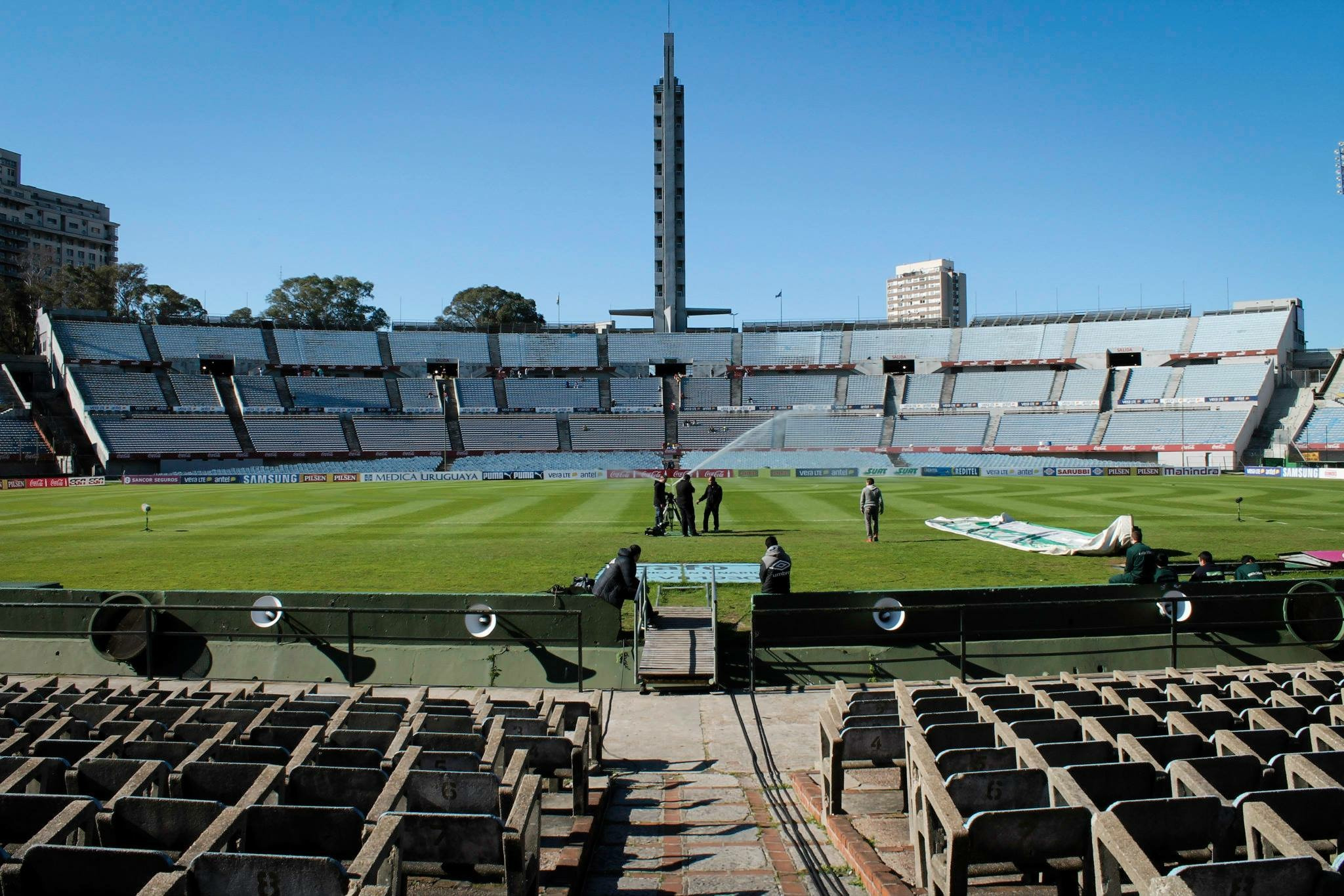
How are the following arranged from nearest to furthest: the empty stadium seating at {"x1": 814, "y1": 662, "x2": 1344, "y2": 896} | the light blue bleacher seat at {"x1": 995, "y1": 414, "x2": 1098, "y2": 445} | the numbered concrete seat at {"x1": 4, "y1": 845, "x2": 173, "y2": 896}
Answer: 1. the numbered concrete seat at {"x1": 4, "y1": 845, "x2": 173, "y2": 896}
2. the empty stadium seating at {"x1": 814, "y1": 662, "x2": 1344, "y2": 896}
3. the light blue bleacher seat at {"x1": 995, "y1": 414, "x2": 1098, "y2": 445}

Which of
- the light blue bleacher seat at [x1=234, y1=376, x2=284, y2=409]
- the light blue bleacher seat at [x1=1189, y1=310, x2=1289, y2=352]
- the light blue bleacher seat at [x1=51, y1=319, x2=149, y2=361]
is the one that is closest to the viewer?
the light blue bleacher seat at [x1=1189, y1=310, x2=1289, y2=352]

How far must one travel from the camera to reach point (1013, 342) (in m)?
79.9

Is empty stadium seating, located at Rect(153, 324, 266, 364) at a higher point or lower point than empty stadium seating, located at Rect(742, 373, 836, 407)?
higher

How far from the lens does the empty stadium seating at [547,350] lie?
84062 millimetres

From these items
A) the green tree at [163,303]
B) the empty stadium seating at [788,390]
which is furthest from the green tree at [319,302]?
the empty stadium seating at [788,390]

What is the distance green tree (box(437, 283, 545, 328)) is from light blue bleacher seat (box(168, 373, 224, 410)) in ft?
146

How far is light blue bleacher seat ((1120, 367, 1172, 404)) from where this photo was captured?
229ft

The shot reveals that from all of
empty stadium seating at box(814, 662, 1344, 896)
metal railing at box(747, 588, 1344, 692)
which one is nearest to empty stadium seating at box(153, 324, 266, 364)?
metal railing at box(747, 588, 1344, 692)

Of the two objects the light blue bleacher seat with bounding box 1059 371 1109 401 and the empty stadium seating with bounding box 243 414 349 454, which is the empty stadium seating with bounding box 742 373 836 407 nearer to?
the light blue bleacher seat with bounding box 1059 371 1109 401

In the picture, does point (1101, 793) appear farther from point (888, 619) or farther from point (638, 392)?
point (638, 392)

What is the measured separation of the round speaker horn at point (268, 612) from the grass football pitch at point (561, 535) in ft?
14.1

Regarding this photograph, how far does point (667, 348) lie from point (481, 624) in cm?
7463

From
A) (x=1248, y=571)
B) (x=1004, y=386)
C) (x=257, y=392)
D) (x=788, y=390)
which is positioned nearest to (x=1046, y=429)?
(x=1004, y=386)

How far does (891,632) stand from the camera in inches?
435
